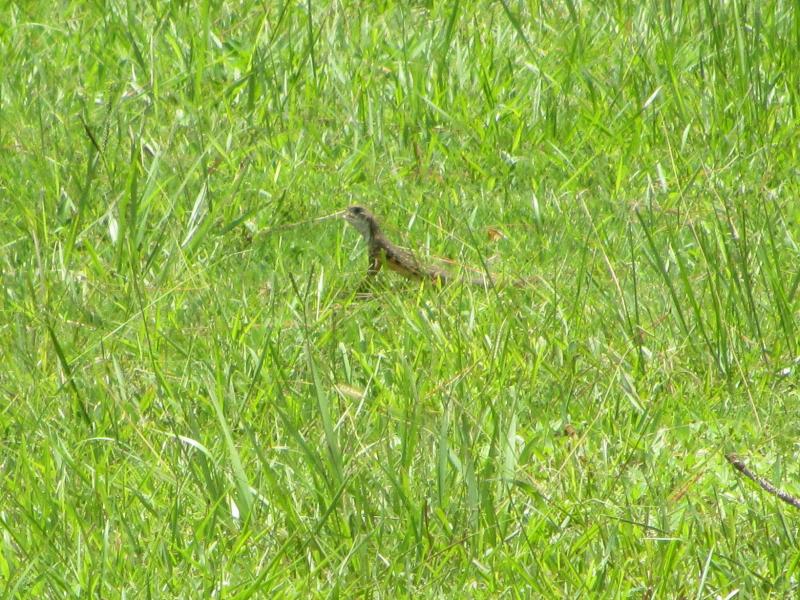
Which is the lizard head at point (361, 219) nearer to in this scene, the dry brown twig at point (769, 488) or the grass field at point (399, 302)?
the grass field at point (399, 302)

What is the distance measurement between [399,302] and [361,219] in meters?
0.61

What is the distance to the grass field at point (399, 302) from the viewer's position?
2.90m

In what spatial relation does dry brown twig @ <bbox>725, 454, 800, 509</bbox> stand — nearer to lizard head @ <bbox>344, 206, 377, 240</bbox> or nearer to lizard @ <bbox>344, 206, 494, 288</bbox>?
lizard @ <bbox>344, 206, 494, 288</bbox>

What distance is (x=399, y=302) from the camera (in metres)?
4.03

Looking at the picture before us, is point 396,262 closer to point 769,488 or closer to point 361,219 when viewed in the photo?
point 361,219

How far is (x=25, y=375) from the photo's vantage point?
365 cm

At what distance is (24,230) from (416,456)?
1902 millimetres

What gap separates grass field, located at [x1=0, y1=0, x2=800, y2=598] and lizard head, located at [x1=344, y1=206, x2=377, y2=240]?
90 mm

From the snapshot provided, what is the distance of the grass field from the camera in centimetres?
290

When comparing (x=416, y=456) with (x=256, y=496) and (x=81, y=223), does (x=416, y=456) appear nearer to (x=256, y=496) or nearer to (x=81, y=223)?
(x=256, y=496)

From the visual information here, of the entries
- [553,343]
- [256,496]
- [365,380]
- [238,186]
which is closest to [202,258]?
[238,186]

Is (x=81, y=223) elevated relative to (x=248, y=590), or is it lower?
lower

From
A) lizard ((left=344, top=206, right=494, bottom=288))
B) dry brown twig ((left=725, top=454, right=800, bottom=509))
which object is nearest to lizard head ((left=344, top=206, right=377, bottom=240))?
lizard ((left=344, top=206, right=494, bottom=288))

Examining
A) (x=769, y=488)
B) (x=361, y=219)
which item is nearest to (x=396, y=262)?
(x=361, y=219)
